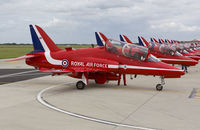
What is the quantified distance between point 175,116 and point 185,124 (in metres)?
0.80

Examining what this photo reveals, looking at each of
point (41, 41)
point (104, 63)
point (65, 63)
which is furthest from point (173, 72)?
point (41, 41)

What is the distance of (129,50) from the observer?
41.0 ft

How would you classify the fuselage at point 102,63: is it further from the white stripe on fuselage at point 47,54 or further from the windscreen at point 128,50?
the windscreen at point 128,50

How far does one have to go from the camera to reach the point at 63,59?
44.7 ft

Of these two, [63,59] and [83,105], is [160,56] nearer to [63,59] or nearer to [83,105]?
[63,59]

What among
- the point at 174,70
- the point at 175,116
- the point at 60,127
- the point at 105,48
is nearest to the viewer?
the point at 60,127

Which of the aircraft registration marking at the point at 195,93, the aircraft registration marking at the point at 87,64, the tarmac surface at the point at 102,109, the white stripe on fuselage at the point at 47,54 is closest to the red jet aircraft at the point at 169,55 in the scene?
the aircraft registration marking at the point at 195,93

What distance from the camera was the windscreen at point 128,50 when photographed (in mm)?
12180

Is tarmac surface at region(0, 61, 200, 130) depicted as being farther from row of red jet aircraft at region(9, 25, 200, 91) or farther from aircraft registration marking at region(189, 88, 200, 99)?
row of red jet aircraft at region(9, 25, 200, 91)

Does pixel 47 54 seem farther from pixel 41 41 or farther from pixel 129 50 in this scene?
pixel 129 50

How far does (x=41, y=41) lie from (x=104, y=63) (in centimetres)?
472

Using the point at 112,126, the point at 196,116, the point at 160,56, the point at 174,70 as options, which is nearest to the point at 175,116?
the point at 196,116

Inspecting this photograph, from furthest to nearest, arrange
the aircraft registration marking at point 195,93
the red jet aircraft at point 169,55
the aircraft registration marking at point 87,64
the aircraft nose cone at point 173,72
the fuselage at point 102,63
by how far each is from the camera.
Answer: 1. the red jet aircraft at point 169,55
2. the aircraft registration marking at point 87,64
3. the fuselage at point 102,63
4. the aircraft nose cone at point 173,72
5. the aircraft registration marking at point 195,93

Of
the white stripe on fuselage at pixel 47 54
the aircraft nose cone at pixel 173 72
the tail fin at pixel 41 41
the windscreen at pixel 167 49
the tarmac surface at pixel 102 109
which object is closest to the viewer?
the tarmac surface at pixel 102 109
